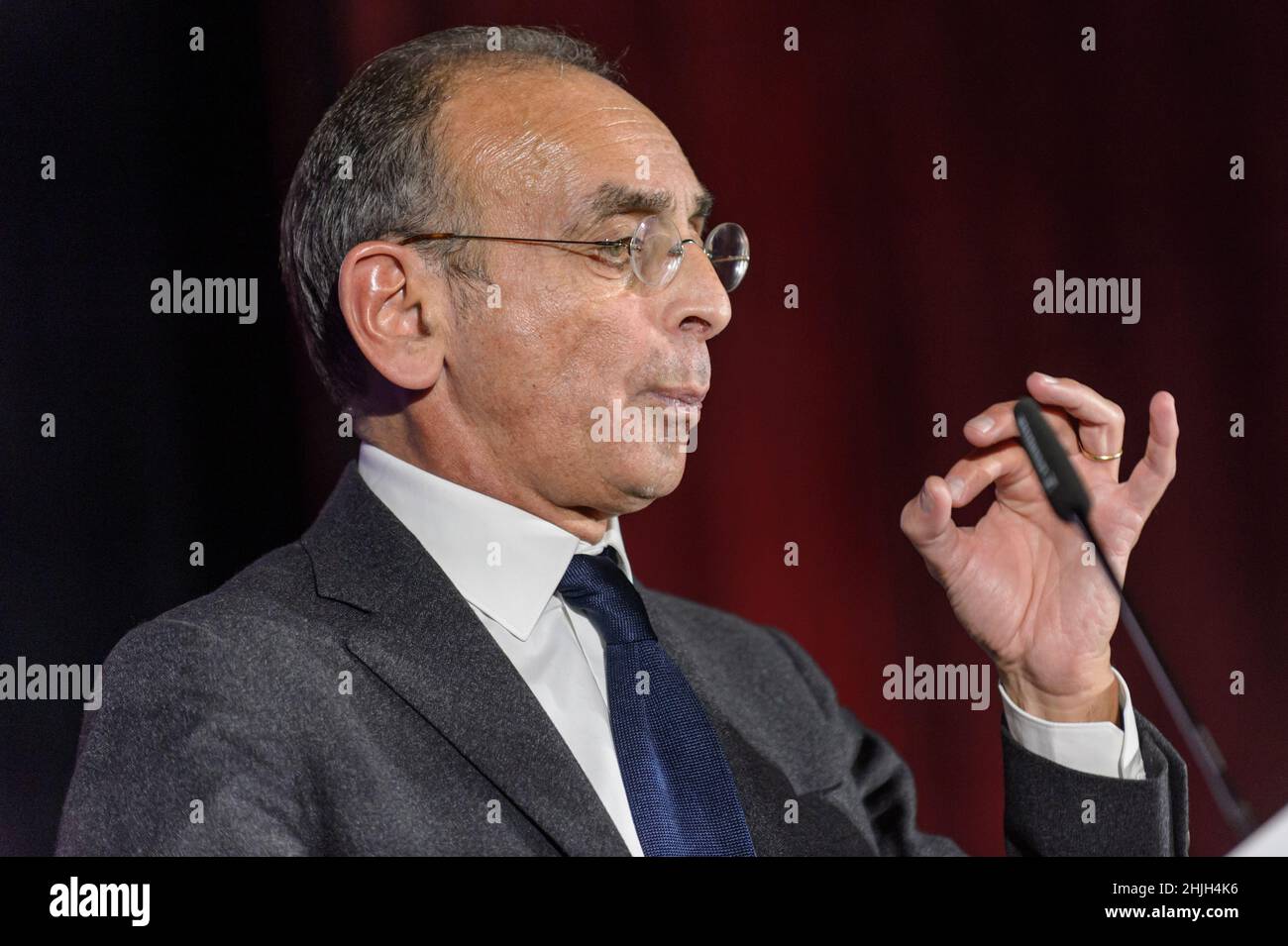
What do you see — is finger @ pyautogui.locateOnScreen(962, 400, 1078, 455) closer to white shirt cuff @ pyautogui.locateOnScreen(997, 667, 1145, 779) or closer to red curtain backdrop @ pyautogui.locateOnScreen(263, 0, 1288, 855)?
white shirt cuff @ pyautogui.locateOnScreen(997, 667, 1145, 779)

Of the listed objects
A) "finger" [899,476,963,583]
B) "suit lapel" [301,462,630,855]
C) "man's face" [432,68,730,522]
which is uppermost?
"man's face" [432,68,730,522]

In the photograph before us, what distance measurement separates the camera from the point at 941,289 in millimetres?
2035

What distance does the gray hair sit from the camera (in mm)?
1461

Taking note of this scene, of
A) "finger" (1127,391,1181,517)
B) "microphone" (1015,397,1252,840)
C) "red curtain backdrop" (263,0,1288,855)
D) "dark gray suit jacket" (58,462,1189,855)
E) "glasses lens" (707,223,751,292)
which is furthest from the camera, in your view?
"red curtain backdrop" (263,0,1288,855)

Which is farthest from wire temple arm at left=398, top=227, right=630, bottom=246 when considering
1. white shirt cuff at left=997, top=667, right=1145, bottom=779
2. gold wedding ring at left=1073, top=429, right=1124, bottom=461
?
white shirt cuff at left=997, top=667, right=1145, bottom=779

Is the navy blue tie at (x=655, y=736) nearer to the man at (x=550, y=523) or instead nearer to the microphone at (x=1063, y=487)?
the man at (x=550, y=523)

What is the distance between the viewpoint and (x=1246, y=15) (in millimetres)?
1803

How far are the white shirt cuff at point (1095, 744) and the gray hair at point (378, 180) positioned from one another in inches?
33.1

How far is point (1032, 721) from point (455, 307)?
0.82 m

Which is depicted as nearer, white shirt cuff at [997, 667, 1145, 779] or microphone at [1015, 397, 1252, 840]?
microphone at [1015, 397, 1252, 840]

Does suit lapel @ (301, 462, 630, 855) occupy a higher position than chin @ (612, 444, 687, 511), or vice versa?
chin @ (612, 444, 687, 511)

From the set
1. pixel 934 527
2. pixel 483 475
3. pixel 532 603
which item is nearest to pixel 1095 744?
pixel 934 527
